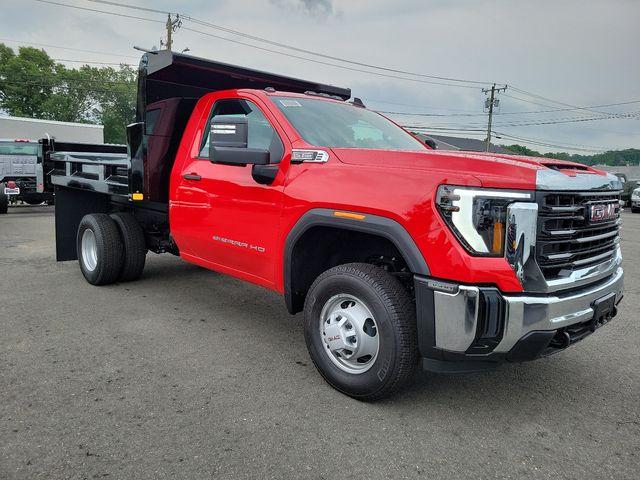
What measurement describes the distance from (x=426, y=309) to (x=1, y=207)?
46.5ft

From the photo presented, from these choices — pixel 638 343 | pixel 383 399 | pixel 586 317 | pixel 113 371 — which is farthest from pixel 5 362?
pixel 638 343

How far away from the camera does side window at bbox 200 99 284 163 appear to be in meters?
3.64

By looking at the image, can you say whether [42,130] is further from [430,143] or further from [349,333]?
[349,333]

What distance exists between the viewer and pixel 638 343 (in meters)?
4.31

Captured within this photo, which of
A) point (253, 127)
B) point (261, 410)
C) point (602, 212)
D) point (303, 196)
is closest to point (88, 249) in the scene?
point (253, 127)

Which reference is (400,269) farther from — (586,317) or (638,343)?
(638,343)

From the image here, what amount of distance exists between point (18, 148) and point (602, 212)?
55.6 ft

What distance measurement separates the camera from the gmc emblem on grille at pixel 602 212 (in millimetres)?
2879

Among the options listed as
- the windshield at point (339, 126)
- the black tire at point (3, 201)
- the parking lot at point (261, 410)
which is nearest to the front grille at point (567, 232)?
the parking lot at point (261, 410)

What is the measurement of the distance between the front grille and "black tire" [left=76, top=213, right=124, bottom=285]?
14.8 ft

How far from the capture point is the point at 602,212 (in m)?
2.99

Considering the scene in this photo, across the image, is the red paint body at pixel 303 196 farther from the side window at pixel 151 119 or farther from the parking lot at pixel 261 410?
the parking lot at pixel 261 410

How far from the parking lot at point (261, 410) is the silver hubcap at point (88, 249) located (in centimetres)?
119

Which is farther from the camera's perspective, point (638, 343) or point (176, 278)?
point (176, 278)
